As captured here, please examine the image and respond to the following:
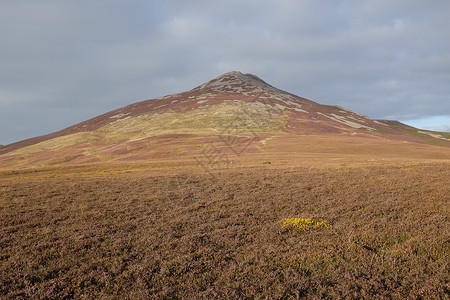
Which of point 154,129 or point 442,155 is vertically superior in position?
point 154,129

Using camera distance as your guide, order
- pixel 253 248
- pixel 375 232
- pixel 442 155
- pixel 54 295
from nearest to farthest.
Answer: pixel 54 295 < pixel 253 248 < pixel 375 232 < pixel 442 155

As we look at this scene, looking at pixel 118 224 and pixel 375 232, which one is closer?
pixel 375 232

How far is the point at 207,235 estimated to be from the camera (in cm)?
1327

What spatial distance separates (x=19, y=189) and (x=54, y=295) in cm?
2614

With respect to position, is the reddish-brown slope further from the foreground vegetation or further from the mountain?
the foreground vegetation

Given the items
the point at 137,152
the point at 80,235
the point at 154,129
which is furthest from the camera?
the point at 154,129

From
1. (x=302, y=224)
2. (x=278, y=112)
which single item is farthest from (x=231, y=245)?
(x=278, y=112)

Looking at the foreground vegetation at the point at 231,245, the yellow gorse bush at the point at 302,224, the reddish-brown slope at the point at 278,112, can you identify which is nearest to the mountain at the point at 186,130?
the reddish-brown slope at the point at 278,112

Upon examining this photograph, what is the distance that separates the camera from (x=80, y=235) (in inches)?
537

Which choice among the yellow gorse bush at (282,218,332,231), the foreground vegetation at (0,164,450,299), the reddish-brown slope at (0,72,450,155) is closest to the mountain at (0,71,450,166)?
the reddish-brown slope at (0,72,450,155)

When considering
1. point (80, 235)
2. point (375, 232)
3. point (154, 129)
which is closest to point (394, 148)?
point (375, 232)

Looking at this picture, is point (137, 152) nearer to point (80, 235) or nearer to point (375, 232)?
point (80, 235)

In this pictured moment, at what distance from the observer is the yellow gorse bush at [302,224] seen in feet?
45.3

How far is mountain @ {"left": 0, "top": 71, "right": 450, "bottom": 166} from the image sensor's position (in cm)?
8031
